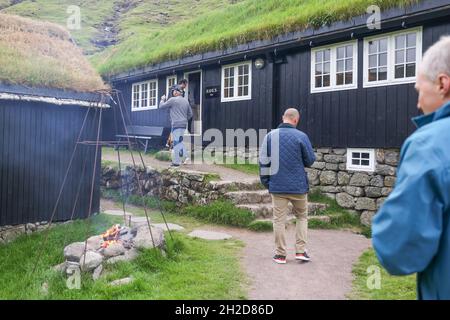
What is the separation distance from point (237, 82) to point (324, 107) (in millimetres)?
3523

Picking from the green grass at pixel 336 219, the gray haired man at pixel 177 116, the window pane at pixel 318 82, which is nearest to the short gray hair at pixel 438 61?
the green grass at pixel 336 219

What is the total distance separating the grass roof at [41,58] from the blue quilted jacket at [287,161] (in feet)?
14.7

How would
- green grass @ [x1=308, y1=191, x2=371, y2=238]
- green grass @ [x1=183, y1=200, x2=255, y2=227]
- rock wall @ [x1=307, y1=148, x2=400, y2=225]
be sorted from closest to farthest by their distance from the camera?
1. green grass @ [x1=183, y1=200, x2=255, y2=227]
2. green grass @ [x1=308, y1=191, x2=371, y2=238]
3. rock wall @ [x1=307, y1=148, x2=400, y2=225]

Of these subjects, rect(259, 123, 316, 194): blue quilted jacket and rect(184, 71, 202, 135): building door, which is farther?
rect(184, 71, 202, 135): building door

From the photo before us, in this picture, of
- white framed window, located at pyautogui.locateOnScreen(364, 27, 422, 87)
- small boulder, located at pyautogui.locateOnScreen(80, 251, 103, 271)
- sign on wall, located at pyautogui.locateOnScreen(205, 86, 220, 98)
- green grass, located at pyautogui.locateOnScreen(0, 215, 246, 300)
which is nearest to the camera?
green grass, located at pyautogui.locateOnScreen(0, 215, 246, 300)

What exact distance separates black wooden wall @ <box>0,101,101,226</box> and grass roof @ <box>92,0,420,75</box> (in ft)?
18.6

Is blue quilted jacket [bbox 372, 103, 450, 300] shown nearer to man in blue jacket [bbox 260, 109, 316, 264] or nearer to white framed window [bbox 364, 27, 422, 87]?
man in blue jacket [bbox 260, 109, 316, 264]

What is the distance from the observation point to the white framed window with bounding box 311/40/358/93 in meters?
9.98

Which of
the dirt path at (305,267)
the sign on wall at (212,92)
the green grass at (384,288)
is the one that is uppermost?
the sign on wall at (212,92)

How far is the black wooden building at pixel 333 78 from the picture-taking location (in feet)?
29.1

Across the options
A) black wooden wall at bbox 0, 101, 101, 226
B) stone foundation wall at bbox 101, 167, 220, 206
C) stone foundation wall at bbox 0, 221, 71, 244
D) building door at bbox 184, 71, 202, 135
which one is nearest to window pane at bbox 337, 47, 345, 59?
stone foundation wall at bbox 101, 167, 220, 206

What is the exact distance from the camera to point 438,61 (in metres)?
1.92

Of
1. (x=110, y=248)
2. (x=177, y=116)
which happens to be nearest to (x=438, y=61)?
(x=110, y=248)

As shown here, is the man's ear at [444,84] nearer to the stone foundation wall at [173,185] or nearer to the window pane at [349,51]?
the stone foundation wall at [173,185]
